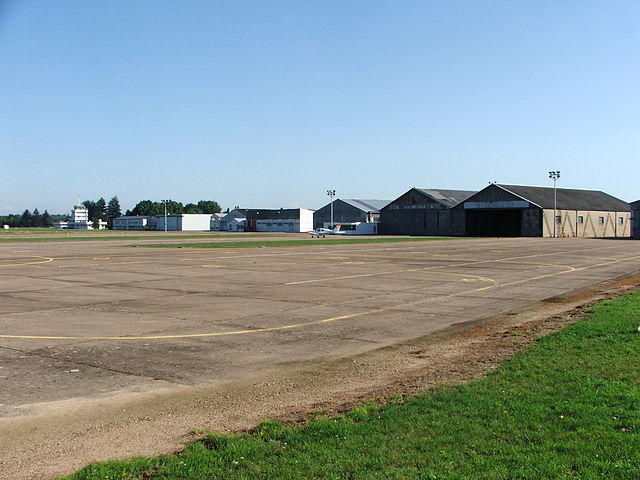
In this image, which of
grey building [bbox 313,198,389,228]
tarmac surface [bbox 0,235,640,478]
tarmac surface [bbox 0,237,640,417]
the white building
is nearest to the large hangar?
grey building [bbox 313,198,389,228]

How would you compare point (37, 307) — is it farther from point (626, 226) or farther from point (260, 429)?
point (626, 226)

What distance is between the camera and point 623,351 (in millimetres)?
11078

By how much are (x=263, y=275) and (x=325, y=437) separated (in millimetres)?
24015

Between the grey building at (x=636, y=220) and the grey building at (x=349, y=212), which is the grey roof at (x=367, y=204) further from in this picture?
the grey building at (x=636, y=220)

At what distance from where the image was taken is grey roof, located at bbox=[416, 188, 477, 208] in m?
121

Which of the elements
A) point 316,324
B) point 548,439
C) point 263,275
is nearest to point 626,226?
point 263,275

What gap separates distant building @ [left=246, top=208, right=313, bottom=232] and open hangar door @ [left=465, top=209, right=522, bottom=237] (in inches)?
2326

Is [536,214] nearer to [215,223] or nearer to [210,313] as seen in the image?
[210,313]

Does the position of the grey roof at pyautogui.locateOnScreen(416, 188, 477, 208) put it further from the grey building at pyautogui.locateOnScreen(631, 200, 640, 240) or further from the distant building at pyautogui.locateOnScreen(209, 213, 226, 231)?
the distant building at pyautogui.locateOnScreen(209, 213, 226, 231)

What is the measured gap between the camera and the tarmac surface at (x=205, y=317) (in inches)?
423

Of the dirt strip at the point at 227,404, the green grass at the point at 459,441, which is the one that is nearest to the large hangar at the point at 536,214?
the dirt strip at the point at 227,404

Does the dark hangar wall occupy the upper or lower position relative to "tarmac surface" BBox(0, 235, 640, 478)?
upper

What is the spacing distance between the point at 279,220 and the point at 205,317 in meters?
152

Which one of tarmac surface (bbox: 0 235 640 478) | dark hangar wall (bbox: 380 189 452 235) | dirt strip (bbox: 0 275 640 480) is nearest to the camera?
dirt strip (bbox: 0 275 640 480)
